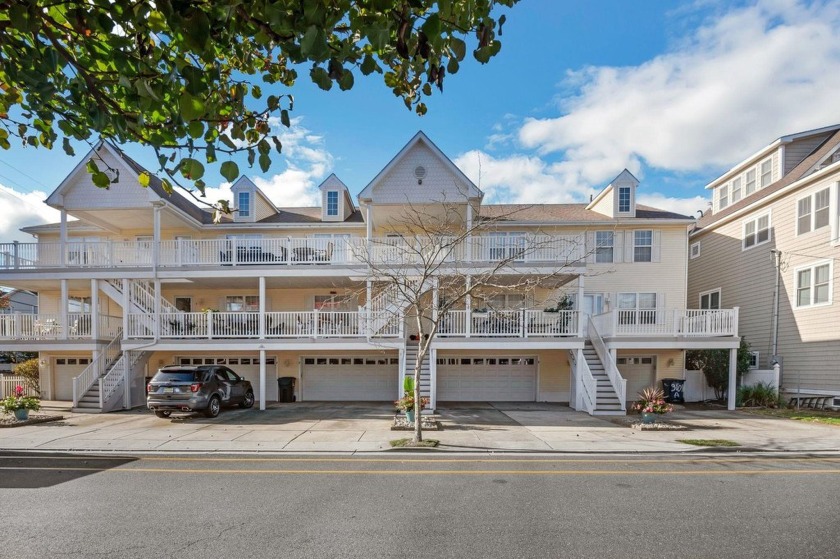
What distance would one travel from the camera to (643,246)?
722 inches

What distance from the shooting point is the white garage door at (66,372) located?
1820 centimetres

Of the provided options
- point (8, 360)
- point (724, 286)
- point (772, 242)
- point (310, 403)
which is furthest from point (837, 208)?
point (8, 360)

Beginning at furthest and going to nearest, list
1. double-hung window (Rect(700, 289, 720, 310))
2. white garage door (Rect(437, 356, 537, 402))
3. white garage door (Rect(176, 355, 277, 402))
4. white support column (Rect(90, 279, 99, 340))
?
double-hung window (Rect(700, 289, 720, 310)) → white garage door (Rect(176, 355, 277, 402)) → white garage door (Rect(437, 356, 537, 402)) → white support column (Rect(90, 279, 99, 340))

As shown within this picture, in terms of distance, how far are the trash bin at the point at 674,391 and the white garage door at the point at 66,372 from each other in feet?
80.2

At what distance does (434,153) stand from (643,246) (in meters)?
10.0

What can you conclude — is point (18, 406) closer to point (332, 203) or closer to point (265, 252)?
point (265, 252)

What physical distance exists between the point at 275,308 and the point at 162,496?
43.5 feet

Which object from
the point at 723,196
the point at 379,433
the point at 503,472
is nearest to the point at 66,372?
the point at 379,433

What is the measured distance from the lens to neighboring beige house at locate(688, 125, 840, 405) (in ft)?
50.2

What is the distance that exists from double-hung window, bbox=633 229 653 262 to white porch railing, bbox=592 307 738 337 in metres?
3.27

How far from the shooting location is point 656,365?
1797cm

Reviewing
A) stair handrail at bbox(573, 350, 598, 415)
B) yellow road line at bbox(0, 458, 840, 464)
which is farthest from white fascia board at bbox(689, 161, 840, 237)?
yellow road line at bbox(0, 458, 840, 464)

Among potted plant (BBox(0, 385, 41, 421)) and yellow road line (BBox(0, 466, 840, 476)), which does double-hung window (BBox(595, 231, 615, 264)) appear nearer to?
yellow road line (BBox(0, 466, 840, 476))

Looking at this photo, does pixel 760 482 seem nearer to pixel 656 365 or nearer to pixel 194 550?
pixel 194 550
